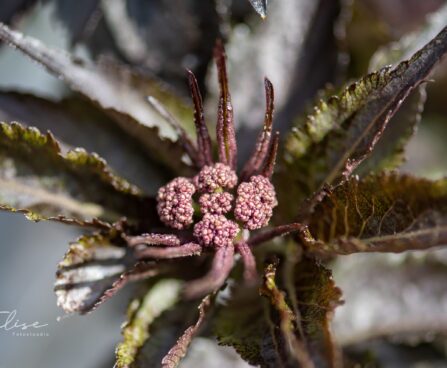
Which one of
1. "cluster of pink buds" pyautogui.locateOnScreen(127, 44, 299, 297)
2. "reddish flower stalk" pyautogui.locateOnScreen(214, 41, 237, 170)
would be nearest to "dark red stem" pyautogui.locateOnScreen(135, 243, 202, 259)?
"cluster of pink buds" pyautogui.locateOnScreen(127, 44, 299, 297)

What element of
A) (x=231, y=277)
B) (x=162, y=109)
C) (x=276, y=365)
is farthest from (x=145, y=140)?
(x=276, y=365)

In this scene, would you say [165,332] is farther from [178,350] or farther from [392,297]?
[392,297]

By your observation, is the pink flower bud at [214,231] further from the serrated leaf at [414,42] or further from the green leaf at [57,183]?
the serrated leaf at [414,42]

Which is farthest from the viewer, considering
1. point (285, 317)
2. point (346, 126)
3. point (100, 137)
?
point (100, 137)

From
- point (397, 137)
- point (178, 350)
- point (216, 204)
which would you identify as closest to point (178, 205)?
point (216, 204)

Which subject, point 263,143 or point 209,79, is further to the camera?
point 209,79

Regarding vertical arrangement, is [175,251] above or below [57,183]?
below

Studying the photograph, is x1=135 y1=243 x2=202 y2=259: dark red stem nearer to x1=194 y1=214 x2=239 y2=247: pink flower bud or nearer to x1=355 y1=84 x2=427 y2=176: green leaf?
x1=194 y1=214 x2=239 y2=247: pink flower bud

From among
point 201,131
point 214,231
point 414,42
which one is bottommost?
point 214,231
